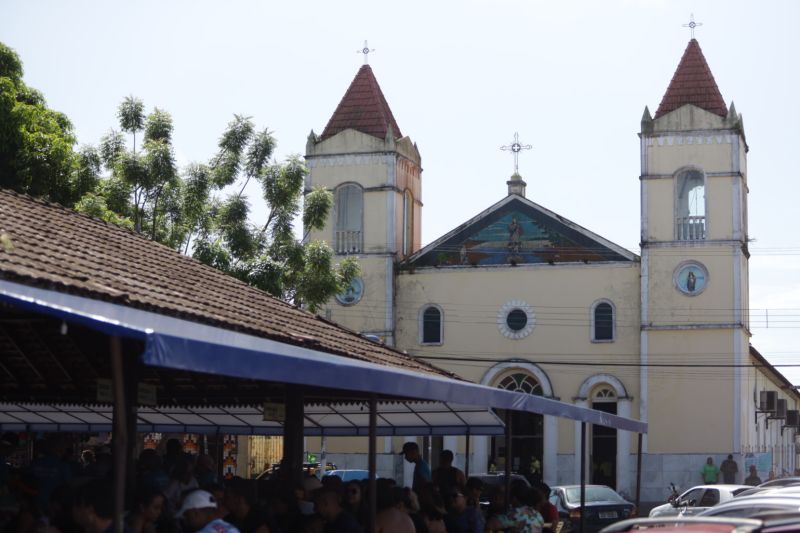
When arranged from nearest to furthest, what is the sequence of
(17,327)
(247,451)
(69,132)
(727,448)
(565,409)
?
(17,327)
(565,409)
(69,132)
(247,451)
(727,448)

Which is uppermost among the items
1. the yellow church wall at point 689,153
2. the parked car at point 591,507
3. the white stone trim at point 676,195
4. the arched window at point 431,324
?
the yellow church wall at point 689,153

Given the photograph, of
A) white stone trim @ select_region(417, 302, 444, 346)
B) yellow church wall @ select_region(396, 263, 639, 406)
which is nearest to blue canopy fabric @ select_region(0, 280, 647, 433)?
yellow church wall @ select_region(396, 263, 639, 406)

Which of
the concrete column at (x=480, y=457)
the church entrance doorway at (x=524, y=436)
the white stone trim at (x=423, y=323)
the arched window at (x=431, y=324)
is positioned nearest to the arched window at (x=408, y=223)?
the white stone trim at (x=423, y=323)

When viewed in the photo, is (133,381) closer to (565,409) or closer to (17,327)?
(17,327)

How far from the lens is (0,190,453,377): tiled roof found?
1050cm

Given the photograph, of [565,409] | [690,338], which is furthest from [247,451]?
[565,409]

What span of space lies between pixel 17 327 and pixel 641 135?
110 ft

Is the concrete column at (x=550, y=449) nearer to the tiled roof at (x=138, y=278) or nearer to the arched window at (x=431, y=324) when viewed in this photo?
the arched window at (x=431, y=324)

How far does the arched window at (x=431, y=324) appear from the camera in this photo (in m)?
45.5

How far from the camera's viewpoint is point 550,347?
43.8m

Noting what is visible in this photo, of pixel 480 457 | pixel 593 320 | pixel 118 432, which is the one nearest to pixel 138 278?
pixel 118 432

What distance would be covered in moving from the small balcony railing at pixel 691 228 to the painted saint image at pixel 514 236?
17.8ft

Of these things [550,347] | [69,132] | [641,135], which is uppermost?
[641,135]

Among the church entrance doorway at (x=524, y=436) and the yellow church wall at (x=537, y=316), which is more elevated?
the yellow church wall at (x=537, y=316)
